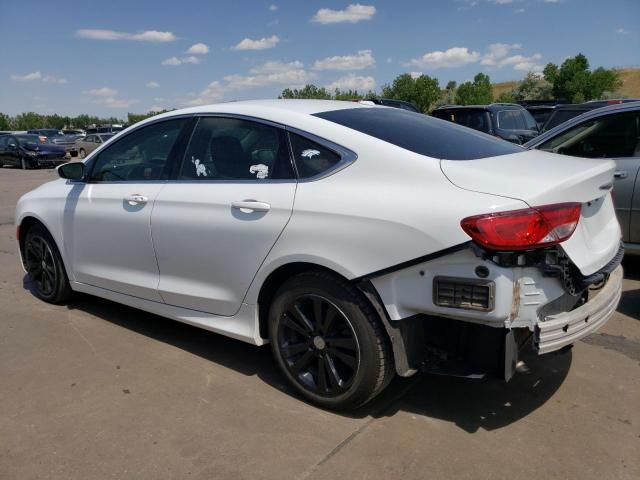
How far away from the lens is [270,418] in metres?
3.09

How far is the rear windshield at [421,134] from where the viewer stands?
2.99 metres

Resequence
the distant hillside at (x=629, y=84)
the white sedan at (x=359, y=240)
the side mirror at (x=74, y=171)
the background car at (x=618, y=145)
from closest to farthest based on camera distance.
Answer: the white sedan at (x=359, y=240)
the side mirror at (x=74, y=171)
the background car at (x=618, y=145)
the distant hillside at (x=629, y=84)

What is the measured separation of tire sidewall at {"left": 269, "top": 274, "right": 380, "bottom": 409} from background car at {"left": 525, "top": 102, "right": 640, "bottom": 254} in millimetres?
3227

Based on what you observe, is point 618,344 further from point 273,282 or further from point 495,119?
point 495,119

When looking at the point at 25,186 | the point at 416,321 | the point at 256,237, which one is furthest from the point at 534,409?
the point at 25,186

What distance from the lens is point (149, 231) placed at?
377 centimetres

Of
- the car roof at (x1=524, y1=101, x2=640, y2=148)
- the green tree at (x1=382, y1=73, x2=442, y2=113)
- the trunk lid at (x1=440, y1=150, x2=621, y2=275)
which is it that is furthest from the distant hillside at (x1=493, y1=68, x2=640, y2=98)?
the trunk lid at (x1=440, y1=150, x2=621, y2=275)

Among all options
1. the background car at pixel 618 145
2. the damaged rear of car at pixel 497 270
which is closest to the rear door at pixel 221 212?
the damaged rear of car at pixel 497 270

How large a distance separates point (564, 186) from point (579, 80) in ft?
220

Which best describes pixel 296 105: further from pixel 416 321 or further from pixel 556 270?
pixel 556 270

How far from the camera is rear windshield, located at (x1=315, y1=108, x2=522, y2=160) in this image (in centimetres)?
299

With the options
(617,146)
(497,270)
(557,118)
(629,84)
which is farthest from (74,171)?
(629,84)

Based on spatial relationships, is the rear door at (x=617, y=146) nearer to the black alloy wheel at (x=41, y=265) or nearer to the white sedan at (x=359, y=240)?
the white sedan at (x=359, y=240)

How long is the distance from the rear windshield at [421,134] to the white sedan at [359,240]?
A: 0.06 ft
